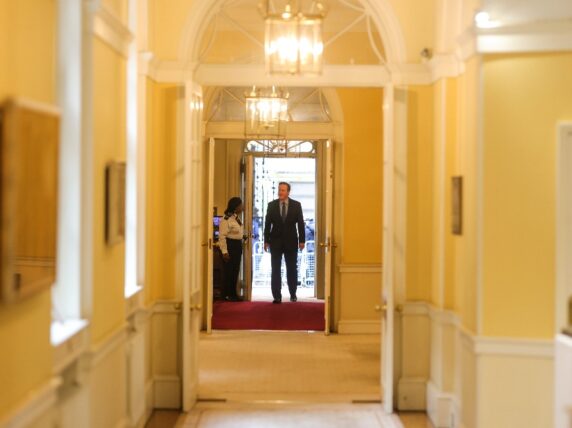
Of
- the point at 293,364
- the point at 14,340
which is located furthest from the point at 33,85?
the point at 293,364

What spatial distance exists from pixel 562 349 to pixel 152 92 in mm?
3716

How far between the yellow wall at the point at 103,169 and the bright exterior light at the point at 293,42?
99 centimetres

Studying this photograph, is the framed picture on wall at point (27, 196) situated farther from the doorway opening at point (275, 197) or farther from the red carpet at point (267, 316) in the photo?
the doorway opening at point (275, 197)

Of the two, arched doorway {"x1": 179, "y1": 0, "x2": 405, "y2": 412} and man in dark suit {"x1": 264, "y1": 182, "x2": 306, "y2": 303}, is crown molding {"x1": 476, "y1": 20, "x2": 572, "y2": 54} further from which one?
man in dark suit {"x1": 264, "y1": 182, "x2": 306, "y2": 303}

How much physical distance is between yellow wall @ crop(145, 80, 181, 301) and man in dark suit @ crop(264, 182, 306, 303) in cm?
564

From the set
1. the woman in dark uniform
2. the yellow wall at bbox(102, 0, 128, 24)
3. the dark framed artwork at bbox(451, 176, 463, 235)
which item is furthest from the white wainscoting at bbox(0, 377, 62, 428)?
the woman in dark uniform

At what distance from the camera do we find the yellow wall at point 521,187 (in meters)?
4.97

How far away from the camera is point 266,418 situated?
6.52 meters

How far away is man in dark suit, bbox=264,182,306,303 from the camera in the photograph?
12.5m

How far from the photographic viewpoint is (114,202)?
4.90m

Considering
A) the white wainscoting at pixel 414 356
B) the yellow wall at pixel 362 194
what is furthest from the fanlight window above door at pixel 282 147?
the white wainscoting at pixel 414 356

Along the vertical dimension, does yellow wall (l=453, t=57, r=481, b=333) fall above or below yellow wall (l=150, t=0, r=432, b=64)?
below

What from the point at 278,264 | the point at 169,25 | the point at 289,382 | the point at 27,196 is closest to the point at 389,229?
the point at 289,382

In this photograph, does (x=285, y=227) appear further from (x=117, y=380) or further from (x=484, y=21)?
(x=484, y=21)
